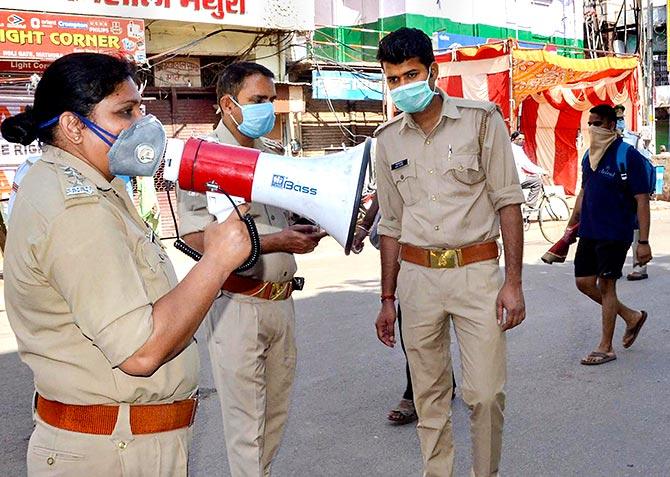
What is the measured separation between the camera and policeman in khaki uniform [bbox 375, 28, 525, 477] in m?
3.36

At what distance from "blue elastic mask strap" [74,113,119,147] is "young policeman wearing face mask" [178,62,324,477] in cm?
117

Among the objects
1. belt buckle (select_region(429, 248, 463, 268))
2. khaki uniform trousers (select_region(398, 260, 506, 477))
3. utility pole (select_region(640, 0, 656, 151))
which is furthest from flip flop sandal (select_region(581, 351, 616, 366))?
utility pole (select_region(640, 0, 656, 151))

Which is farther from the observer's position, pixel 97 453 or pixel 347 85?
pixel 347 85

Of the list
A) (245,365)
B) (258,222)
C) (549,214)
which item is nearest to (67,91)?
(258,222)

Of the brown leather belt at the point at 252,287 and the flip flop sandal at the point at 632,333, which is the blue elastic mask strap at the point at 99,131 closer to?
the brown leather belt at the point at 252,287

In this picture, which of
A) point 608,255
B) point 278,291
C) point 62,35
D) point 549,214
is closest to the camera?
point 278,291

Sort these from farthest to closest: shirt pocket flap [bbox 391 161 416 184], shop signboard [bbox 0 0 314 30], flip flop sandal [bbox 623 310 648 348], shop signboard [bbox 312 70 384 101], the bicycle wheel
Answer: shop signboard [bbox 312 70 384 101], the bicycle wheel, shop signboard [bbox 0 0 314 30], flip flop sandal [bbox 623 310 648 348], shirt pocket flap [bbox 391 161 416 184]

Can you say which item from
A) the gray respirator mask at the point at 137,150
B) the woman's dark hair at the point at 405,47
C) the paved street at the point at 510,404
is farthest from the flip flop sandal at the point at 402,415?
the gray respirator mask at the point at 137,150

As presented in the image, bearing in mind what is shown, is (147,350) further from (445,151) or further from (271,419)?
(445,151)

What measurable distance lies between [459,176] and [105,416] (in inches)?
73.2

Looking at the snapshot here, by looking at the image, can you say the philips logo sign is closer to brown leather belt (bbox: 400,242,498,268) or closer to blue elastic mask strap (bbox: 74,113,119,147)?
blue elastic mask strap (bbox: 74,113,119,147)

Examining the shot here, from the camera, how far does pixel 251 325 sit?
3.25 metres

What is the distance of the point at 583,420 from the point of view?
15.3 ft

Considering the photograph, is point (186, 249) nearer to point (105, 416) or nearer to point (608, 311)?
point (105, 416)
